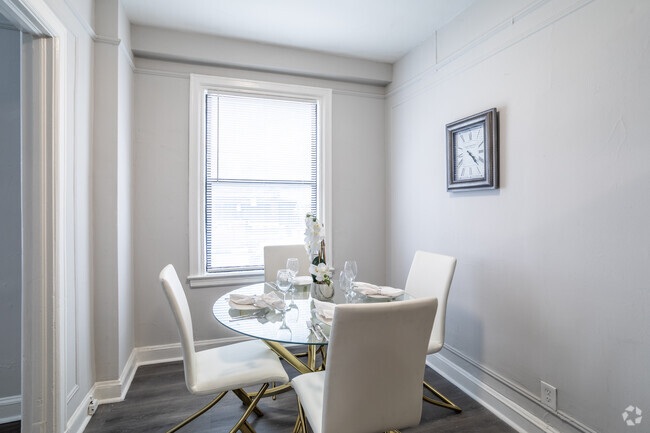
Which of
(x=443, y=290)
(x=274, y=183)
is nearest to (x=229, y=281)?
(x=274, y=183)

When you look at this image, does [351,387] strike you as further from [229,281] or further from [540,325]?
[229,281]

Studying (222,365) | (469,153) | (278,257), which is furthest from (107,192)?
(469,153)

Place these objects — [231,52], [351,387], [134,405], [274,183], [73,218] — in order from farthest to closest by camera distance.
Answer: [274,183] → [231,52] → [134,405] → [73,218] → [351,387]

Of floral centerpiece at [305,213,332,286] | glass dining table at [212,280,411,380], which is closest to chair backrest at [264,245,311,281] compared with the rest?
glass dining table at [212,280,411,380]

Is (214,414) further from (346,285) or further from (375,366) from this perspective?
(375,366)

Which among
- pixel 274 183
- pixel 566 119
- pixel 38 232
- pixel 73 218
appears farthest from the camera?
pixel 274 183

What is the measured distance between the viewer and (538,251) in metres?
1.99

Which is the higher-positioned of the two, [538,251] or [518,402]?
[538,251]

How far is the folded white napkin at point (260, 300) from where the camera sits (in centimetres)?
190

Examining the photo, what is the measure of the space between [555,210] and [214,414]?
243 cm

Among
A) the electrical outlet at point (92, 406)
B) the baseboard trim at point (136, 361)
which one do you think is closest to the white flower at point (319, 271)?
the baseboard trim at point (136, 361)

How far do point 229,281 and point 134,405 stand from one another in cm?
116

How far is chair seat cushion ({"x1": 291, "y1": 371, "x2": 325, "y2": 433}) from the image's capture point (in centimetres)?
137

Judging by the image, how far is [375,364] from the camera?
1.27 meters
